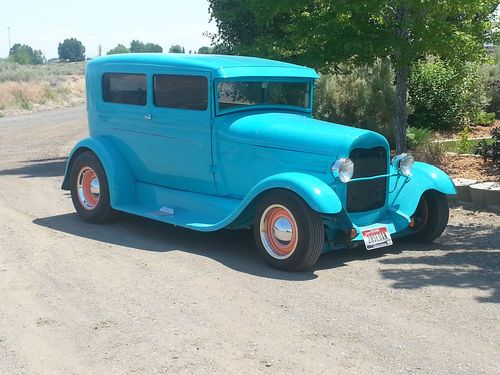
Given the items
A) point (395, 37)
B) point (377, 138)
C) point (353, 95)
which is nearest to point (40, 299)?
point (377, 138)

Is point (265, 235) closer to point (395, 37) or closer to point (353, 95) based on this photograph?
point (395, 37)

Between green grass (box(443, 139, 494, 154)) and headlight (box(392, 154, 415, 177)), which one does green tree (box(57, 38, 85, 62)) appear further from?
headlight (box(392, 154, 415, 177))

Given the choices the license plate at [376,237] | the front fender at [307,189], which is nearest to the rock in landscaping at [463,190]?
the license plate at [376,237]

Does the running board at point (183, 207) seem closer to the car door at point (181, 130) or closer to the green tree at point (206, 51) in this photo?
the car door at point (181, 130)

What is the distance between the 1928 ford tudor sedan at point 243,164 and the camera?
6145 millimetres

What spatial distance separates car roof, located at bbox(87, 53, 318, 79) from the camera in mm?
6895

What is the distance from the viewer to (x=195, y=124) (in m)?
7.00

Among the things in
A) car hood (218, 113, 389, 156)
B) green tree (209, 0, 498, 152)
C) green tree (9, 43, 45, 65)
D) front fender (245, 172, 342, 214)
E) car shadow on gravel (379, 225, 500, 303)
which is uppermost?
green tree (9, 43, 45, 65)

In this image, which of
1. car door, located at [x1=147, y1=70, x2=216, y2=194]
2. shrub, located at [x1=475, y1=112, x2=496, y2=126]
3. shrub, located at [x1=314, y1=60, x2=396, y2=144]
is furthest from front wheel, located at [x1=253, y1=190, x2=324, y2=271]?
shrub, located at [x1=475, y1=112, x2=496, y2=126]

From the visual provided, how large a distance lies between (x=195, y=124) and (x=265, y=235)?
1.49 metres

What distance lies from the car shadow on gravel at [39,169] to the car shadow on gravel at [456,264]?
684 centimetres

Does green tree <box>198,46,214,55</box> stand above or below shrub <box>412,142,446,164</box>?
above

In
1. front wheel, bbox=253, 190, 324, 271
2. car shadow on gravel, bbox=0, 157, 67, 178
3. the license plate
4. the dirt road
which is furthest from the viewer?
car shadow on gravel, bbox=0, 157, 67, 178

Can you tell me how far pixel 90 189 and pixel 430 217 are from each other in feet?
12.6
